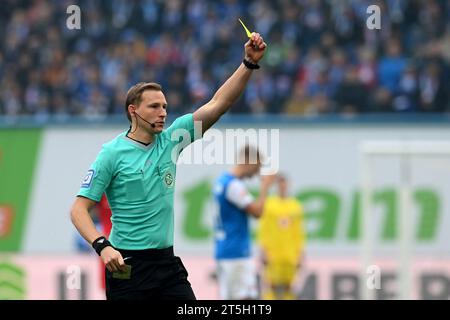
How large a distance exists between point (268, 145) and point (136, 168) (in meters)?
8.27

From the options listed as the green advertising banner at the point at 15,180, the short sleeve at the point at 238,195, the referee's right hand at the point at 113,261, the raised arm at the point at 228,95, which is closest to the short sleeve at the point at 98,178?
the referee's right hand at the point at 113,261

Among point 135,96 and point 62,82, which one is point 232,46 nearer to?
point 62,82

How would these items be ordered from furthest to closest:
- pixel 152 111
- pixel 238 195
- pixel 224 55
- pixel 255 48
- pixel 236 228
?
pixel 224 55
pixel 236 228
pixel 238 195
pixel 152 111
pixel 255 48

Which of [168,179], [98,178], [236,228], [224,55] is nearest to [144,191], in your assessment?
[168,179]

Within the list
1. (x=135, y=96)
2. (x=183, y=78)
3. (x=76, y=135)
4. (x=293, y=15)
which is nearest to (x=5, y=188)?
(x=76, y=135)

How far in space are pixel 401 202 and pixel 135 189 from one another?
16.0ft

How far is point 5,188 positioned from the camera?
49.8 feet

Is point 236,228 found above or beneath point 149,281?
above

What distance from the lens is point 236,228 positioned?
12.1m

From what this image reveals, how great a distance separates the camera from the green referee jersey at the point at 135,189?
273 inches

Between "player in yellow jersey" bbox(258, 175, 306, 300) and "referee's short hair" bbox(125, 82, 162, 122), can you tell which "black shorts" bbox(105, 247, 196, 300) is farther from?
"player in yellow jersey" bbox(258, 175, 306, 300)

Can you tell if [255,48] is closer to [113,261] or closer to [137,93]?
[137,93]

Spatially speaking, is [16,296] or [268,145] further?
[268,145]

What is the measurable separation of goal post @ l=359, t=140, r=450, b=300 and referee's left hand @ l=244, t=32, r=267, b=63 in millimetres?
4247
